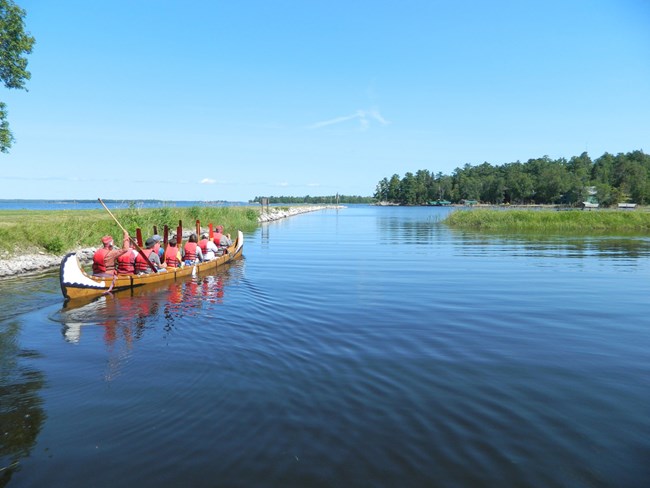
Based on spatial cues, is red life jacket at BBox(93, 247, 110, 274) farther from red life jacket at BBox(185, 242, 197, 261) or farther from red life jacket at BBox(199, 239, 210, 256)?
red life jacket at BBox(199, 239, 210, 256)

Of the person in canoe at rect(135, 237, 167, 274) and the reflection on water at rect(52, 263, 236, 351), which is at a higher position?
the person in canoe at rect(135, 237, 167, 274)

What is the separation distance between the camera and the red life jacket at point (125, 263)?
17938 millimetres

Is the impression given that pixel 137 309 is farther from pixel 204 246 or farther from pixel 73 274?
pixel 204 246

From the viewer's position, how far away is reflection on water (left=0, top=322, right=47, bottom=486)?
243 inches

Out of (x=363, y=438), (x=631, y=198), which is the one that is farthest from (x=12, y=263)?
(x=631, y=198)

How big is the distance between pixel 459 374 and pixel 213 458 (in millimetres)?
5273

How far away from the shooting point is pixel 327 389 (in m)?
8.25

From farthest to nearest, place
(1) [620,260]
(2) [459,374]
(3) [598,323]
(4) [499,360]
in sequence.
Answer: (1) [620,260]
(3) [598,323]
(4) [499,360]
(2) [459,374]

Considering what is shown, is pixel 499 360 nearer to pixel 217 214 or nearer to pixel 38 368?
pixel 38 368

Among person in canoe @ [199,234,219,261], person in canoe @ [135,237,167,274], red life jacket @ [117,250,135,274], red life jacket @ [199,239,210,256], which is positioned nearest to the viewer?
red life jacket @ [117,250,135,274]

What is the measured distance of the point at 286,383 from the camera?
8.55 m

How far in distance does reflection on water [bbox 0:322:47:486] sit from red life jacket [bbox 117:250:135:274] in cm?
712

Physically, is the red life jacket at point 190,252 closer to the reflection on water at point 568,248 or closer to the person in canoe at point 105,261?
the person in canoe at point 105,261

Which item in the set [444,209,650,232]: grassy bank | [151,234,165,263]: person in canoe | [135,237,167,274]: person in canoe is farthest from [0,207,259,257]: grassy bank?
[444,209,650,232]: grassy bank
